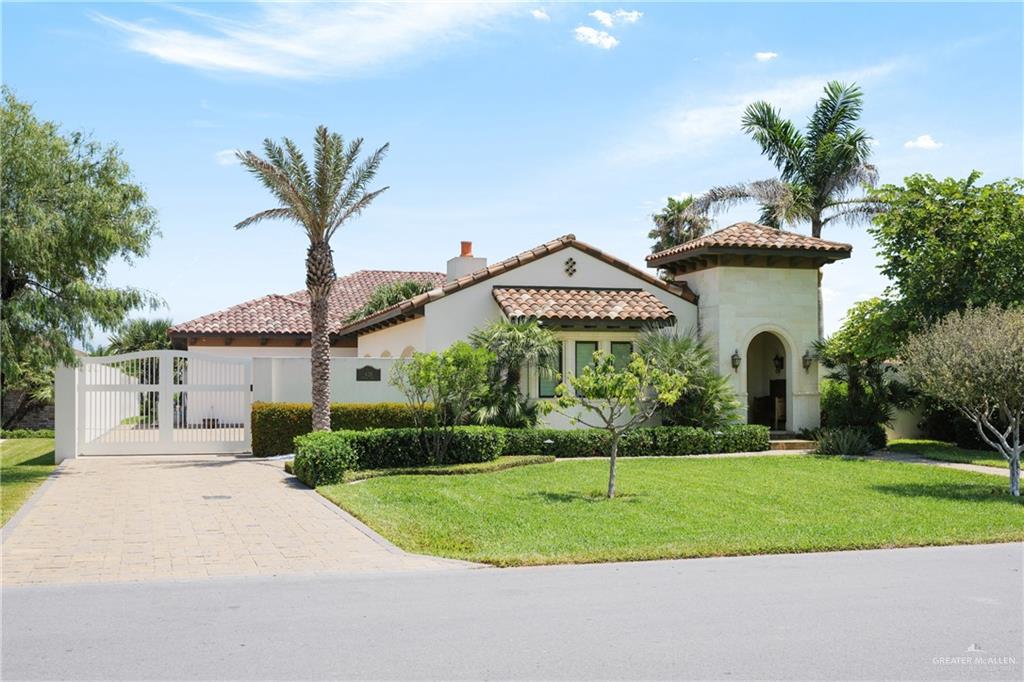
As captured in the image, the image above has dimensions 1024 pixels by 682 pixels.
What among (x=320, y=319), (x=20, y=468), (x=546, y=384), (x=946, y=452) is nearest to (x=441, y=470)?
(x=320, y=319)

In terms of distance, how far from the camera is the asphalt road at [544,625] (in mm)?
6195

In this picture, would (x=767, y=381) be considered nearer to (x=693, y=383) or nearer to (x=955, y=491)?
(x=693, y=383)

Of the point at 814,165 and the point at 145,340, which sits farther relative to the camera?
the point at 145,340

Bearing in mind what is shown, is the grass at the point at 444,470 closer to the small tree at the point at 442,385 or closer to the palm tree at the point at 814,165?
the small tree at the point at 442,385

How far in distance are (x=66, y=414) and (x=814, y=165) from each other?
2509 cm

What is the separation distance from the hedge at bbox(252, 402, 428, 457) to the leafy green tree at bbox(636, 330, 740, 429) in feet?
19.9

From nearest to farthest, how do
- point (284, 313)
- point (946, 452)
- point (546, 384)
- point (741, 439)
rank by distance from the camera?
1. point (741, 439)
2. point (946, 452)
3. point (546, 384)
4. point (284, 313)

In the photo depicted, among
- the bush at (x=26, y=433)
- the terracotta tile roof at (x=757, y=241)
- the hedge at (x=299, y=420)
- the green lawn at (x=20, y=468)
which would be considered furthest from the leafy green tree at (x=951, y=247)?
the bush at (x=26, y=433)

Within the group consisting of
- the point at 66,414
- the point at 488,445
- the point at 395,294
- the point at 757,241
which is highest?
the point at 757,241

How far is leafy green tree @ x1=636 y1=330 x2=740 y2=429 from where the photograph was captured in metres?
22.1

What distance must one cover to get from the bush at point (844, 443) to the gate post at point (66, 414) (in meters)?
17.0

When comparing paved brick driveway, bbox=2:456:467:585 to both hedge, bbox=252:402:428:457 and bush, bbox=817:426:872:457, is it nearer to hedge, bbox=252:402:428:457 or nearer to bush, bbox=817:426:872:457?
hedge, bbox=252:402:428:457

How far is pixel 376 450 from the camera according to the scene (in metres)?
18.1

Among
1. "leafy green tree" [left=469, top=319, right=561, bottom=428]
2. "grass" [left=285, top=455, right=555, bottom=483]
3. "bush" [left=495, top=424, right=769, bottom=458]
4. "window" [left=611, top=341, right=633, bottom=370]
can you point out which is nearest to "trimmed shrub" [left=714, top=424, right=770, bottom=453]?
"bush" [left=495, top=424, right=769, bottom=458]
